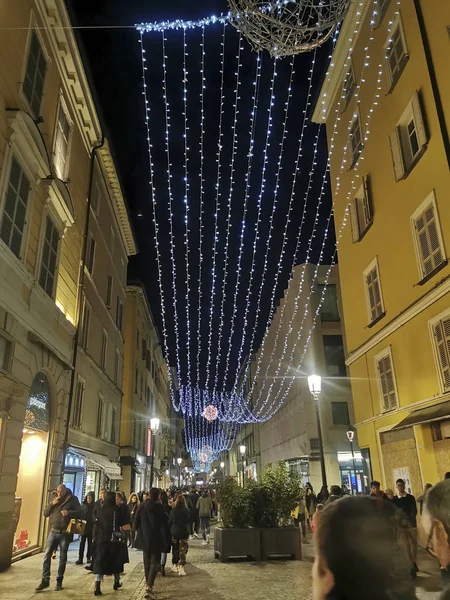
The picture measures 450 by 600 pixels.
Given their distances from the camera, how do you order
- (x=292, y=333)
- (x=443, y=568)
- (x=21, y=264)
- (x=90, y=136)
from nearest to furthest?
(x=443, y=568)
(x=21, y=264)
(x=90, y=136)
(x=292, y=333)

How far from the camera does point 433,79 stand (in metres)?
12.8

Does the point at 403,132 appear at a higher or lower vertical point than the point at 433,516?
higher

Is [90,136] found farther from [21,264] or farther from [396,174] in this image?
[396,174]

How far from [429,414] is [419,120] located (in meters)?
7.81

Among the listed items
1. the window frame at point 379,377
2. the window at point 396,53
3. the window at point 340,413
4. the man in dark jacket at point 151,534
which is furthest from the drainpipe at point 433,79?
the window at point 340,413

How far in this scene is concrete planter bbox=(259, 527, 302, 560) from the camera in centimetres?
1238

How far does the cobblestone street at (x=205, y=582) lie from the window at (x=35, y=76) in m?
11.0

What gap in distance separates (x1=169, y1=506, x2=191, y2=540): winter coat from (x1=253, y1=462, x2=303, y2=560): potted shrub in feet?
6.28

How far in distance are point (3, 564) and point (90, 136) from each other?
15.0 metres

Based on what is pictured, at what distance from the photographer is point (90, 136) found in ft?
63.7

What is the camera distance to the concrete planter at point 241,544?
12375mm

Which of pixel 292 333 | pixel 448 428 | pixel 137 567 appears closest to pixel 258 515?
pixel 137 567

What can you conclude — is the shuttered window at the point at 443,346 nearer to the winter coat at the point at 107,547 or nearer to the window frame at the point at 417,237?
the window frame at the point at 417,237

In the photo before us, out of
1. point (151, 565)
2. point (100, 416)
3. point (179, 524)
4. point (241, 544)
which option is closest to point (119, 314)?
point (100, 416)
